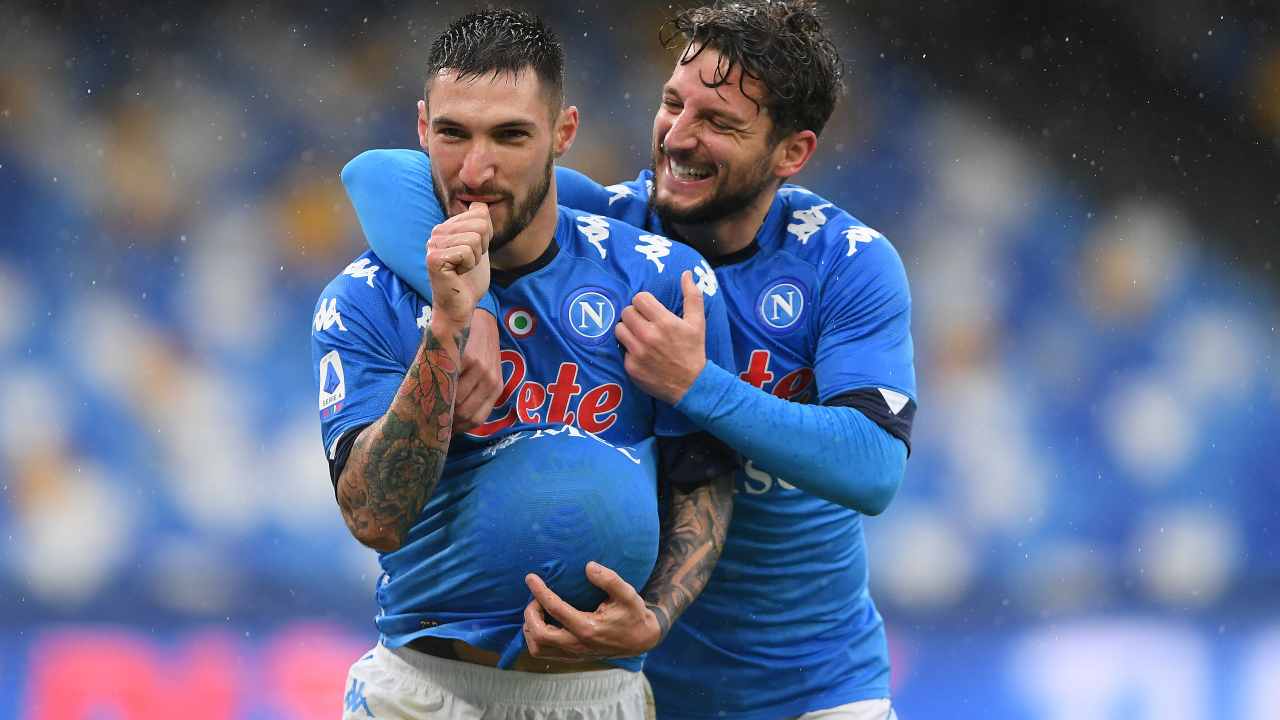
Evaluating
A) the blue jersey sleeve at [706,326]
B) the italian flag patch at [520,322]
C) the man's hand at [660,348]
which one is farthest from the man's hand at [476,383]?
the blue jersey sleeve at [706,326]

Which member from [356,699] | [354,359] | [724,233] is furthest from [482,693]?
[724,233]

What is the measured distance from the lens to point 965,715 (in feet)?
20.8

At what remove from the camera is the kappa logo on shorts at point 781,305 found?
10.7 feet

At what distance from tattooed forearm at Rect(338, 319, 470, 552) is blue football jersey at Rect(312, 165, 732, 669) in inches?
3.8

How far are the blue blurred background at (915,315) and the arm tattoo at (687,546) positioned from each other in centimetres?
422

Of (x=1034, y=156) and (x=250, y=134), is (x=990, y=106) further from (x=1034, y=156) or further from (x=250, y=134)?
(x=250, y=134)

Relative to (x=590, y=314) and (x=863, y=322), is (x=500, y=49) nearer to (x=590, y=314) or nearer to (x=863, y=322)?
(x=590, y=314)

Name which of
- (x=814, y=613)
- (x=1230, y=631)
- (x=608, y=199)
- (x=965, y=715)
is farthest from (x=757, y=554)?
(x=1230, y=631)

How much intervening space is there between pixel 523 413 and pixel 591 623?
40 centimetres

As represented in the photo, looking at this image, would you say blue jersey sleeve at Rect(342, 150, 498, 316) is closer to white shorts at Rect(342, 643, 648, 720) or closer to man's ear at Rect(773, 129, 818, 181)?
white shorts at Rect(342, 643, 648, 720)

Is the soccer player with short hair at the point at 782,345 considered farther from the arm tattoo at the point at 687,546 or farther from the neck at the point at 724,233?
the arm tattoo at the point at 687,546

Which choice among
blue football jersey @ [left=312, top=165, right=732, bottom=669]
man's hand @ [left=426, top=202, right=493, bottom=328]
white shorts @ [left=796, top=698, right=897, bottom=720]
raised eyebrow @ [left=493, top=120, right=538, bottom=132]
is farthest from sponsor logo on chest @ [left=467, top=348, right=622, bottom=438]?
white shorts @ [left=796, top=698, right=897, bottom=720]

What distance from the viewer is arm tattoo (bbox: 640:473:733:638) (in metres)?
2.72

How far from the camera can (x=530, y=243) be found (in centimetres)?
281
